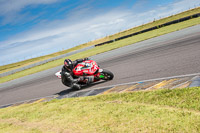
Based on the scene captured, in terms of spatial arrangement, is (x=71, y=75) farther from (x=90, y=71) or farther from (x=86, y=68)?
(x=90, y=71)

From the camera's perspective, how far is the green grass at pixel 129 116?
3740 mm

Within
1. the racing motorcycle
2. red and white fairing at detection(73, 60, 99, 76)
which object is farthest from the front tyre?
red and white fairing at detection(73, 60, 99, 76)

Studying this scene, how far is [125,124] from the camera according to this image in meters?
4.11

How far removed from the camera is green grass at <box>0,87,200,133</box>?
12.3 ft

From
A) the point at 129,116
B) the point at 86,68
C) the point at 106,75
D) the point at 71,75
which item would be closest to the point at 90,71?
the point at 86,68

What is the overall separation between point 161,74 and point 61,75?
4.41 metres

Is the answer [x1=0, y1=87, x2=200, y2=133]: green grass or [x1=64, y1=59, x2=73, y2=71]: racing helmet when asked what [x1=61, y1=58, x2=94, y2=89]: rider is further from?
[x1=0, y1=87, x2=200, y2=133]: green grass

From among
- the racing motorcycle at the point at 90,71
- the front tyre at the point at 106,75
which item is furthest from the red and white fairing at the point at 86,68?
the front tyre at the point at 106,75

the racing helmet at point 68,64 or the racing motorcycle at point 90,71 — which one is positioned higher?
the racing helmet at point 68,64

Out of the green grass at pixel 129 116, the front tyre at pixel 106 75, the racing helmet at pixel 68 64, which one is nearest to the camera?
the green grass at pixel 129 116

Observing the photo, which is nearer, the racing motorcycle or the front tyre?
the racing motorcycle

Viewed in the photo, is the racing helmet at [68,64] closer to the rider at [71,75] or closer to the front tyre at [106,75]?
the rider at [71,75]

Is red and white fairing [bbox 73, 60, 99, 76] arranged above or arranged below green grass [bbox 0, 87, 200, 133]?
above

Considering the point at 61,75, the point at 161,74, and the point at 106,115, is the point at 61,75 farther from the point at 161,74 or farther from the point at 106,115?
the point at 106,115
